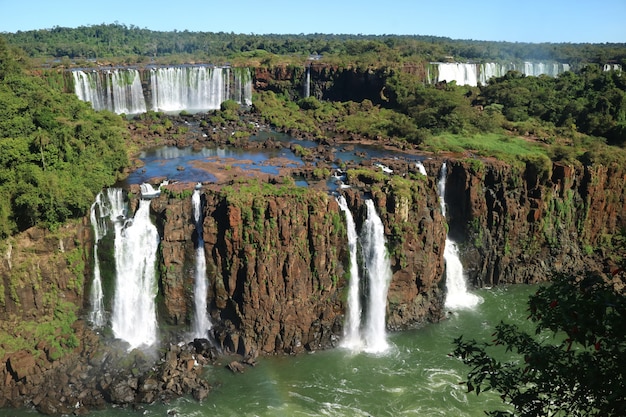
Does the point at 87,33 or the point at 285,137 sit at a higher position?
the point at 87,33

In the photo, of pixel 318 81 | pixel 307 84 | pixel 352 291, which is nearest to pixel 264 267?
pixel 352 291

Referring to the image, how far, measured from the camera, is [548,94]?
49469 mm

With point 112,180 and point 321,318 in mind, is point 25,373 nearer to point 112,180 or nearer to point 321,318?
point 112,180

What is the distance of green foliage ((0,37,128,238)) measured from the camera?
22788 millimetres

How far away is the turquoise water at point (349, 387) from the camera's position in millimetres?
20359

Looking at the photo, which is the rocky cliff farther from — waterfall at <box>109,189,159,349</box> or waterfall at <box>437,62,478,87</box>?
waterfall at <box>437,62,478,87</box>

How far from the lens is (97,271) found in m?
24.2

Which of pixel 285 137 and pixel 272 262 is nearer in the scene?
pixel 272 262

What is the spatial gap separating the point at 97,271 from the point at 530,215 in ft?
78.7

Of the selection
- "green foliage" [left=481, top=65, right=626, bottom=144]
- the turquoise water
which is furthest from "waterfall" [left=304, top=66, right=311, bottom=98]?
the turquoise water

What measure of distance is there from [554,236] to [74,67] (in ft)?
172

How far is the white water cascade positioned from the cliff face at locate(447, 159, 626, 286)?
25.0 inches

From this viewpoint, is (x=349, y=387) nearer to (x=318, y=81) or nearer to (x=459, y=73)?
(x=318, y=81)

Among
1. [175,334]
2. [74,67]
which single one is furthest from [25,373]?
[74,67]
